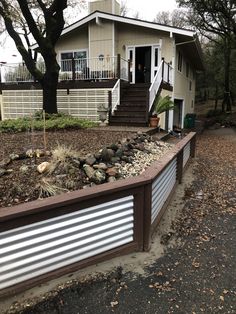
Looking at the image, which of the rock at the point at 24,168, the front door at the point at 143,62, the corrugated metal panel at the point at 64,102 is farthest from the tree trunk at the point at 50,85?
the rock at the point at 24,168

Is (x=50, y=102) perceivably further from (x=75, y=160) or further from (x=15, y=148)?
(x=75, y=160)

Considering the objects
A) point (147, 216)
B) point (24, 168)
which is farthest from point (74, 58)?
point (147, 216)

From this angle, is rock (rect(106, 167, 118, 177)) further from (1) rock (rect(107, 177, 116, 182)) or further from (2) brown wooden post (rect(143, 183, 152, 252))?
(2) brown wooden post (rect(143, 183, 152, 252))

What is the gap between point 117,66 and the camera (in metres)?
11.6

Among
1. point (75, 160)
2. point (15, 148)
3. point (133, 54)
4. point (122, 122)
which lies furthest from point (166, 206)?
point (133, 54)

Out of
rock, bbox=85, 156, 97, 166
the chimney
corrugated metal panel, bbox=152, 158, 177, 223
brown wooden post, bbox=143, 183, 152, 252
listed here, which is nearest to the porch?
the chimney

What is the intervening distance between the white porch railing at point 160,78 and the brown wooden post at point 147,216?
7.85m

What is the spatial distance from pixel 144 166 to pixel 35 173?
5.94ft

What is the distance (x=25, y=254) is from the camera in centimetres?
259

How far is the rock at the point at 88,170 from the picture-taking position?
4.00 m

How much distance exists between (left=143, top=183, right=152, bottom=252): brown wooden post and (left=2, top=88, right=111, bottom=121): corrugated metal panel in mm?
8972

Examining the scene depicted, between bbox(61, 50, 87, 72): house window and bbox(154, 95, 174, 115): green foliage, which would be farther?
bbox(61, 50, 87, 72): house window

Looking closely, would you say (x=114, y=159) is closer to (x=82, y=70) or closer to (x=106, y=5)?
(x=82, y=70)

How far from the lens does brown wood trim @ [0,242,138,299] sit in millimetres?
2604
